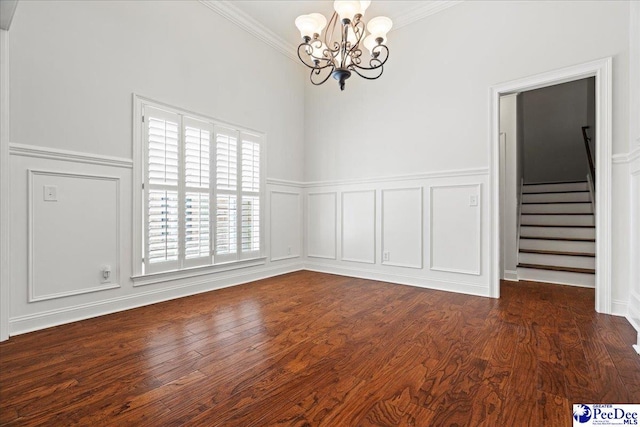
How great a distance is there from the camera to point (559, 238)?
427 cm

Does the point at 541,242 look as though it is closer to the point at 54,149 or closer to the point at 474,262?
the point at 474,262

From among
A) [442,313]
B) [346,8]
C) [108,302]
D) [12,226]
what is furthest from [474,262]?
[12,226]

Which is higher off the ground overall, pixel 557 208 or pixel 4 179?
pixel 4 179

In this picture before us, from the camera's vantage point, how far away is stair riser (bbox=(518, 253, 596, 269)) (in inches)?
150

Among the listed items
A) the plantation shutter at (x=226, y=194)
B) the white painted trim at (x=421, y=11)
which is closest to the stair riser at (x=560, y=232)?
the white painted trim at (x=421, y=11)

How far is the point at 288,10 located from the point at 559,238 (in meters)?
4.96

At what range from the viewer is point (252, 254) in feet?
13.5

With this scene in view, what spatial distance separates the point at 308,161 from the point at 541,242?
3.80 m

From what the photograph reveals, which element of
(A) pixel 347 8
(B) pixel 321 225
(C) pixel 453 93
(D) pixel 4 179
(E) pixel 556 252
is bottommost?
(E) pixel 556 252

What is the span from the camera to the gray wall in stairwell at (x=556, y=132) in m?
6.57

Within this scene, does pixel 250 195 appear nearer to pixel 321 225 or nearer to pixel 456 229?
pixel 321 225

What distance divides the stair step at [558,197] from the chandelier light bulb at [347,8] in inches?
199

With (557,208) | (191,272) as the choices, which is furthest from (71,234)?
Result: (557,208)

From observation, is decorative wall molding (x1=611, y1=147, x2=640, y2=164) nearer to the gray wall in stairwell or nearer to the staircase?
the staircase
